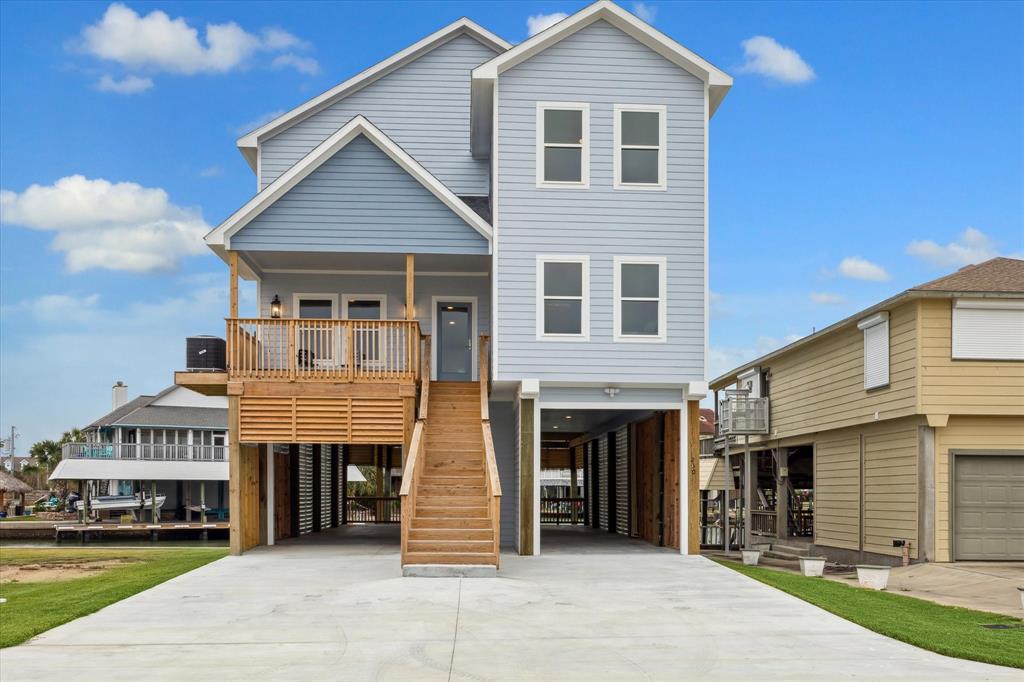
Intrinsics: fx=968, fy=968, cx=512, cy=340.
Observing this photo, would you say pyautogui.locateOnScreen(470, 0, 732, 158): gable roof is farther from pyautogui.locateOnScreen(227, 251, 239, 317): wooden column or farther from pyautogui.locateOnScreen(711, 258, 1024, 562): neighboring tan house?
pyautogui.locateOnScreen(711, 258, 1024, 562): neighboring tan house

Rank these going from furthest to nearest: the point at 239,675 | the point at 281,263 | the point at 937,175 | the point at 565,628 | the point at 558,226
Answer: the point at 937,175 < the point at 281,263 < the point at 558,226 < the point at 565,628 < the point at 239,675

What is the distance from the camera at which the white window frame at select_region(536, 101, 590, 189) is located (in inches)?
706

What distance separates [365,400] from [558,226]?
189 inches

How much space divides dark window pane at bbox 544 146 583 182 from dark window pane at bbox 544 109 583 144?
0.55 feet

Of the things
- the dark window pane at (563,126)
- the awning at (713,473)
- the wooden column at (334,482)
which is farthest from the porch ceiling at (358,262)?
the awning at (713,473)

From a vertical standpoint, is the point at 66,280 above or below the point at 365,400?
above

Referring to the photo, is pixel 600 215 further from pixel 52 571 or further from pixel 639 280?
pixel 52 571

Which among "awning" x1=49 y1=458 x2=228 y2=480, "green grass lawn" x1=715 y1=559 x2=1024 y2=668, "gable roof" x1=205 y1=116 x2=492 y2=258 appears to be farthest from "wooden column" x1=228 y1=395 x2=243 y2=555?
"awning" x1=49 y1=458 x2=228 y2=480

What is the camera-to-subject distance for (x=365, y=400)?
706 inches

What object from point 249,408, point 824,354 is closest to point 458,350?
point 249,408

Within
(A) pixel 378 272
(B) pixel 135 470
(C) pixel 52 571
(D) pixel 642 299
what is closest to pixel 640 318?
(D) pixel 642 299

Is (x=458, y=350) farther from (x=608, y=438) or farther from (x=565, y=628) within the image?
(x=565, y=628)

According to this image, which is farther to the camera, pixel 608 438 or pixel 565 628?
pixel 608 438

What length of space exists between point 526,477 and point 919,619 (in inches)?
288
